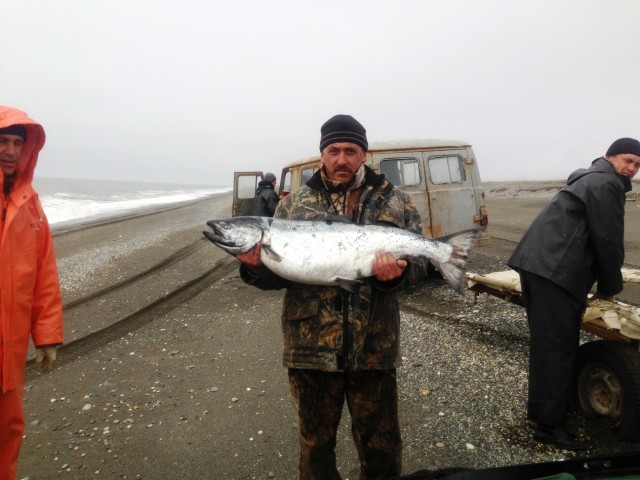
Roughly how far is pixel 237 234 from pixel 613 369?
3416 millimetres

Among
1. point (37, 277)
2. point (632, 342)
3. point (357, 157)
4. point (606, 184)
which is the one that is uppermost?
point (357, 157)

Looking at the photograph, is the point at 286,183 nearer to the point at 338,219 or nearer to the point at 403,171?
the point at 403,171

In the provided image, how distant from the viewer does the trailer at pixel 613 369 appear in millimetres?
3363

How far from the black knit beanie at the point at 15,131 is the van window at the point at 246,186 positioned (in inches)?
384

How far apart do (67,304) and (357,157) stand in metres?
8.12

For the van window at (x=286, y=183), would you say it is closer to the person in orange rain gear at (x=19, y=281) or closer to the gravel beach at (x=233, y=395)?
the gravel beach at (x=233, y=395)

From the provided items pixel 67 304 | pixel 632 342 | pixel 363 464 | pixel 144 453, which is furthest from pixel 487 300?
pixel 67 304

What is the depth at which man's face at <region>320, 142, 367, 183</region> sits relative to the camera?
251 centimetres

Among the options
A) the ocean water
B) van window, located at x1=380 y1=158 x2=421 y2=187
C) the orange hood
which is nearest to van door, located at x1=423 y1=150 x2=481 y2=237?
van window, located at x1=380 y1=158 x2=421 y2=187

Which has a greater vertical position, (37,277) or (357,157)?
(357,157)

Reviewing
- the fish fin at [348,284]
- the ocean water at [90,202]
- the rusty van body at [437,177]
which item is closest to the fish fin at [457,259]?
the fish fin at [348,284]

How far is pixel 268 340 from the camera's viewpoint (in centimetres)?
620

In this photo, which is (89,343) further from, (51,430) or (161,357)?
(51,430)

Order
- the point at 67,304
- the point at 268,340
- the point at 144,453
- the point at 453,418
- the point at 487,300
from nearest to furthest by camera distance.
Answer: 1. the point at 144,453
2. the point at 453,418
3. the point at 268,340
4. the point at 487,300
5. the point at 67,304
